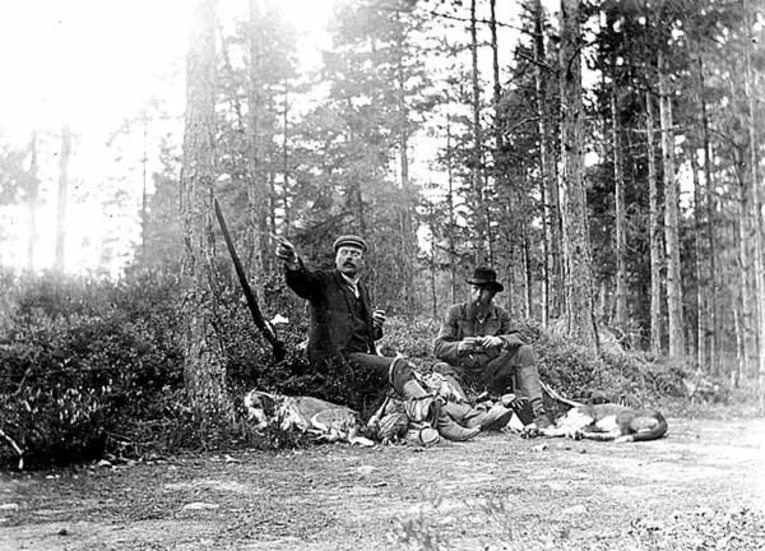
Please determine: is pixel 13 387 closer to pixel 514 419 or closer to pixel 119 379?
pixel 119 379

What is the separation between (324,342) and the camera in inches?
294

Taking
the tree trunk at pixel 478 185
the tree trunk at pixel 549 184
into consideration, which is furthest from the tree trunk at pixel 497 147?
the tree trunk at pixel 549 184

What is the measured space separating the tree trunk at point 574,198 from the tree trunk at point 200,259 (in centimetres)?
664

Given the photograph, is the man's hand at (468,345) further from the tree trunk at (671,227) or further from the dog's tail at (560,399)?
the tree trunk at (671,227)

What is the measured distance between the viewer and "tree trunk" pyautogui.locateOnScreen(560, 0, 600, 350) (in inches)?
459

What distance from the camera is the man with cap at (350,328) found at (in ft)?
22.8

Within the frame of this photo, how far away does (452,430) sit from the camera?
6781 millimetres

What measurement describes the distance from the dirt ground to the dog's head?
0.73 m

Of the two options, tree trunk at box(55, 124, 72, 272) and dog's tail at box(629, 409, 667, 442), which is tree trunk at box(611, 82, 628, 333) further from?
tree trunk at box(55, 124, 72, 272)

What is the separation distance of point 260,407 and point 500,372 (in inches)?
104

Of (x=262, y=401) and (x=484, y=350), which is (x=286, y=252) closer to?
(x=262, y=401)

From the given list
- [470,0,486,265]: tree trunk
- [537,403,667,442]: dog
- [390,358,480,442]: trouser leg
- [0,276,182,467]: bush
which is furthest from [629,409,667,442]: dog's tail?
[470,0,486,265]: tree trunk

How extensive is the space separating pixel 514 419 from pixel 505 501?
3.37 m

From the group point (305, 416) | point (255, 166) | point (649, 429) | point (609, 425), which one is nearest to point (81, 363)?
point (305, 416)
